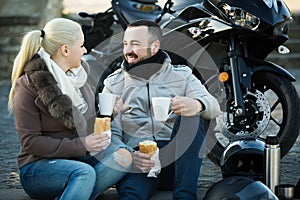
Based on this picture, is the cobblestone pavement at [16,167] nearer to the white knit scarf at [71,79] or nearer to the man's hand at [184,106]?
the man's hand at [184,106]

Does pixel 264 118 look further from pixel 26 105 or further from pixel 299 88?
pixel 299 88

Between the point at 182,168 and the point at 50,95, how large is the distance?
0.85m

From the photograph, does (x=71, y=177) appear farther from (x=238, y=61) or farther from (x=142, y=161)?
(x=238, y=61)

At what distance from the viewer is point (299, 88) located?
9484mm

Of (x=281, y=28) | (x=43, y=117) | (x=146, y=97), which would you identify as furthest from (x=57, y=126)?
(x=281, y=28)

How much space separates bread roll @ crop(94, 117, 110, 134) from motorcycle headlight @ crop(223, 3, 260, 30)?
63.5 inches

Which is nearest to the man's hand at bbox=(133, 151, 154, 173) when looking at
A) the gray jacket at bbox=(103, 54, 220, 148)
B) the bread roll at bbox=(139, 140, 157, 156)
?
the bread roll at bbox=(139, 140, 157, 156)

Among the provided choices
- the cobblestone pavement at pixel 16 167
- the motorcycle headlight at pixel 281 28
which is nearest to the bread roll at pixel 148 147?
the cobblestone pavement at pixel 16 167

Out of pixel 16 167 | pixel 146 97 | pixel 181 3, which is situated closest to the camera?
pixel 146 97

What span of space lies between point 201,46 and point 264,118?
2.30ft

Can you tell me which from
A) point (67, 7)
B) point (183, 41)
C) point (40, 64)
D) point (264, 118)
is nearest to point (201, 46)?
point (183, 41)

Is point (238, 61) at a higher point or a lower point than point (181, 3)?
lower

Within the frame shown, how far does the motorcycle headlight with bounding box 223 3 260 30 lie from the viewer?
17.3 ft

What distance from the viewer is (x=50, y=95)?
4.06m
